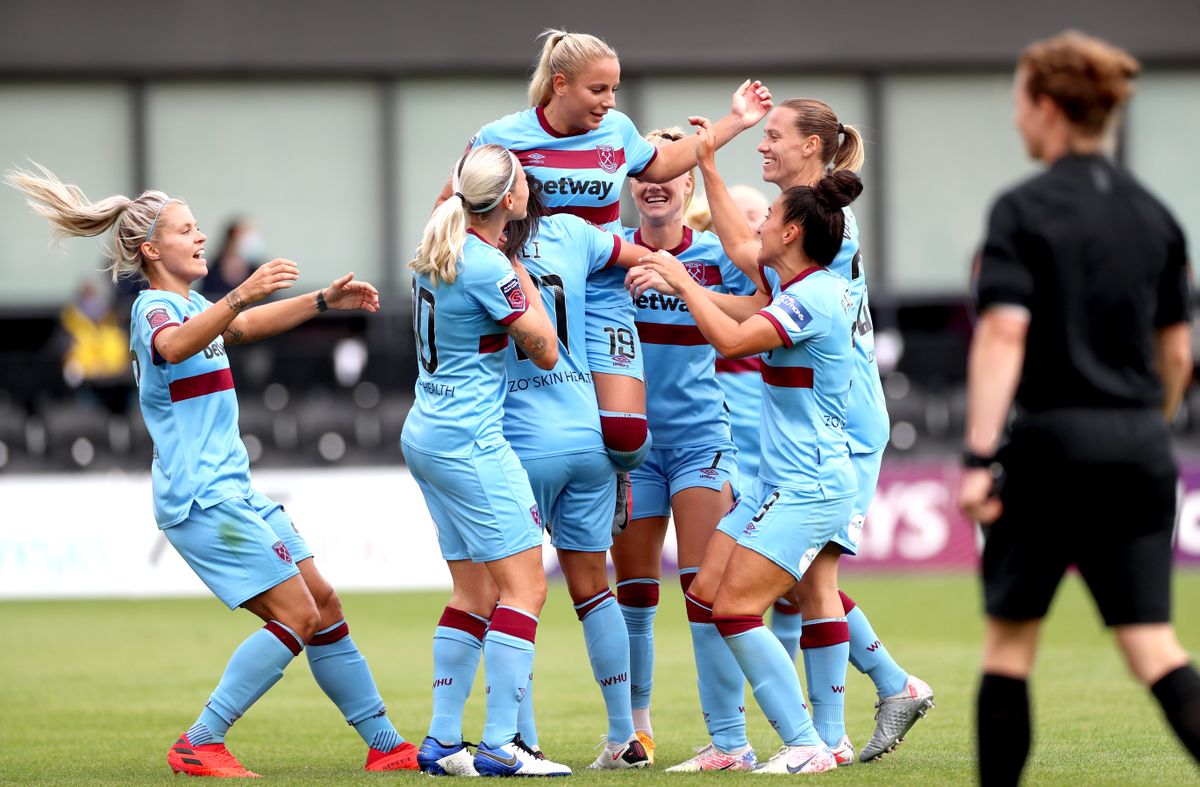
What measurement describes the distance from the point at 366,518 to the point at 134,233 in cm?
753

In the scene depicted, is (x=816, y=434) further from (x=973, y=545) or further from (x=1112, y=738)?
(x=973, y=545)

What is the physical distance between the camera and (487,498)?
564 centimetres

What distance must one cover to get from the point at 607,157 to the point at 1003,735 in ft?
9.30

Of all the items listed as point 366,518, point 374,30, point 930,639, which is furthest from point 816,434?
point 374,30

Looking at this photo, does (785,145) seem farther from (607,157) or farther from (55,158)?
(55,158)

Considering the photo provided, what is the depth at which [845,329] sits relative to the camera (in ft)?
18.9

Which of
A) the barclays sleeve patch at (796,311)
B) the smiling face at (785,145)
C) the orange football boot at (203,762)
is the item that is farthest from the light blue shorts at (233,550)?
the smiling face at (785,145)

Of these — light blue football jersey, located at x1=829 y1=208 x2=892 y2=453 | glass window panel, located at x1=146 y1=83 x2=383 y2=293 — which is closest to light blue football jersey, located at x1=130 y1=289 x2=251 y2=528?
light blue football jersey, located at x1=829 y1=208 x2=892 y2=453

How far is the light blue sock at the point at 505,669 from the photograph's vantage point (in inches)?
→ 220

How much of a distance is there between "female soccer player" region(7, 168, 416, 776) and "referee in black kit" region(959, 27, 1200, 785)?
2.56 m

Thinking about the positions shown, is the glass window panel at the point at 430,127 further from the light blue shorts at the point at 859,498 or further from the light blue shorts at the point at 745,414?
the light blue shorts at the point at 859,498

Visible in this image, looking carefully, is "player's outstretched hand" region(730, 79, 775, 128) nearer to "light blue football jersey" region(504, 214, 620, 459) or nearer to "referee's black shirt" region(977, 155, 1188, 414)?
"light blue football jersey" region(504, 214, 620, 459)

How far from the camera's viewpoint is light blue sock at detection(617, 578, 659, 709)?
6.61 m

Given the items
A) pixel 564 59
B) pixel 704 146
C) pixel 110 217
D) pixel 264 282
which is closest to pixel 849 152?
pixel 704 146
